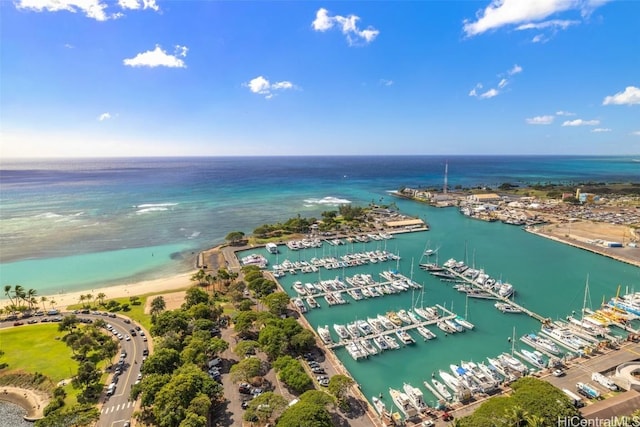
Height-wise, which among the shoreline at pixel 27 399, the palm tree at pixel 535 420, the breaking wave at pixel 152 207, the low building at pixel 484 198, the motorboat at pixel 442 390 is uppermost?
the low building at pixel 484 198

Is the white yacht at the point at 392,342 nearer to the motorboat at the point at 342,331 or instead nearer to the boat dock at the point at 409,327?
the boat dock at the point at 409,327

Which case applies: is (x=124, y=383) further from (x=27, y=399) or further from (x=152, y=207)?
(x=152, y=207)

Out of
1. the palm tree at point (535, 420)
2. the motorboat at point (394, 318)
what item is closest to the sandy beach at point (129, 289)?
the motorboat at point (394, 318)

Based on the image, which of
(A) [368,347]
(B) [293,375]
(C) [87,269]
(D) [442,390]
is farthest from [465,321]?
(C) [87,269]

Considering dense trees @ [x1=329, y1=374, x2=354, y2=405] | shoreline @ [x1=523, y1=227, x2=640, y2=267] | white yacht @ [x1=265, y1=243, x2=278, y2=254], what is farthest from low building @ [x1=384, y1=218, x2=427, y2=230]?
dense trees @ [x1=329, y1=374, x2=354, y2=405]

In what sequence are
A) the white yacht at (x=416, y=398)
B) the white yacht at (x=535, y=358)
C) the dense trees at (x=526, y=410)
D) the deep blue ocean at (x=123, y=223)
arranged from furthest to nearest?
the deep blue ocean at (x=123, y=223)
the white yacht at (x=535, y=358)
the white yacht at (x=416, y=398)
the dense trees at (x=526, y=410)

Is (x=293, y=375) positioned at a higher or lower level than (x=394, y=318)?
higher

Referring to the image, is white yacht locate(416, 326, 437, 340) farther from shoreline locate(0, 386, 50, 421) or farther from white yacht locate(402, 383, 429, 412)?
shoreline locate(0, 386, 50, 421)
